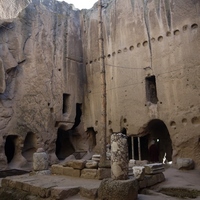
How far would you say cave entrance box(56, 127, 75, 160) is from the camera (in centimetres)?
1635

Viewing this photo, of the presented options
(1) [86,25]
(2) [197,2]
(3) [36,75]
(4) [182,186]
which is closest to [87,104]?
(3) [36,75]

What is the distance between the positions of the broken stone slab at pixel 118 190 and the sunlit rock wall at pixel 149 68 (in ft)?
21.6

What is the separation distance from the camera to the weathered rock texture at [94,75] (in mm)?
11445

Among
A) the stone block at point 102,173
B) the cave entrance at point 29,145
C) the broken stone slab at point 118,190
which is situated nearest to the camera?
the broken stone slab at point 118,190

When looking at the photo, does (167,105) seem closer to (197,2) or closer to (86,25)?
(197,2)

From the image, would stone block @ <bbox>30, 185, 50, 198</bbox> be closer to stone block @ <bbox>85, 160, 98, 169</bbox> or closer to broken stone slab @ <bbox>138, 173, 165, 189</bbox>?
stone block @ <bbox>85, 160, 98, 169</bbox>

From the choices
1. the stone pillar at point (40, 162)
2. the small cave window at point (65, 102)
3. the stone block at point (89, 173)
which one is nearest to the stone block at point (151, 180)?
the stone block at point (89, 173)

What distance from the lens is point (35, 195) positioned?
20.4 ft

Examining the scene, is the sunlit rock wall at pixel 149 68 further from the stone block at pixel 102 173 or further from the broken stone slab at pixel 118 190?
the broken stone slab at pixel 118 190

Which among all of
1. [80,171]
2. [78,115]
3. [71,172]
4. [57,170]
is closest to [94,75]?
[78,115]

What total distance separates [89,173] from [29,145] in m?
6.84

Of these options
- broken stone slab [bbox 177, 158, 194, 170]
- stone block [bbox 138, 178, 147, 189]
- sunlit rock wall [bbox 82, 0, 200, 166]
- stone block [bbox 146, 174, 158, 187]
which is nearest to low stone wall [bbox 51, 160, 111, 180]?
stone block [bbox 138, 178, 147, 189]

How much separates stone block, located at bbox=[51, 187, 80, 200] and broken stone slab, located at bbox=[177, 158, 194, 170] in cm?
591

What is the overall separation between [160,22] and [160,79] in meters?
2.80
